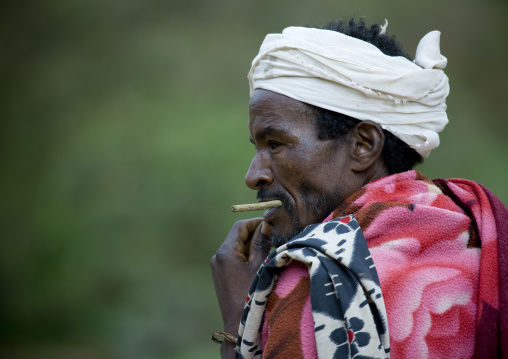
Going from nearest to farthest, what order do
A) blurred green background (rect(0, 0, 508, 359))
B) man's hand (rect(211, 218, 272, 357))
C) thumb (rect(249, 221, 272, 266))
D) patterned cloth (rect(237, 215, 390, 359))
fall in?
patterned cloth (rect(237, 215, 390, 359)) < man's hand (rect(211, 218, 272, 357)) < thumb (rect(249, 221, 272, 266)) < blurred green background (rect(0, 0, 508, 359))

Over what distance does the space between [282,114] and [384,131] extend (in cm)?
37

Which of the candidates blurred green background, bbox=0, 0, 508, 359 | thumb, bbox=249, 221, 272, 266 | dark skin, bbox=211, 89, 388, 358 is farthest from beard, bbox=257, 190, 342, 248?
blurred green background, bbox=0, 0, 508, 359

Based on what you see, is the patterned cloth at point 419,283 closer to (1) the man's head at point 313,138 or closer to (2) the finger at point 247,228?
(1) the man's head at point 313,138

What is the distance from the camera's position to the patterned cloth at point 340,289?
148cm

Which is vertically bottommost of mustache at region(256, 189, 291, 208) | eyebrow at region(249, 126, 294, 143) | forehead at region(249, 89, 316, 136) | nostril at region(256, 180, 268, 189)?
mustache at region(256, 189, 291, 208)

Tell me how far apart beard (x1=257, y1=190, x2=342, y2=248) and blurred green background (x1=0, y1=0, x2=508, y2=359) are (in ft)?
12.2

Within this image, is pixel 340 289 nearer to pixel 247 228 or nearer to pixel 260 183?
pixel 260 183

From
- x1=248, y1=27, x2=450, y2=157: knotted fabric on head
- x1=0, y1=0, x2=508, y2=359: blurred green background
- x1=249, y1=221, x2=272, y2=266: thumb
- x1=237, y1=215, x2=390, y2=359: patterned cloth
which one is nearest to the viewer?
x1=237, y1=215, x2=390, y2=359: patterned cloth

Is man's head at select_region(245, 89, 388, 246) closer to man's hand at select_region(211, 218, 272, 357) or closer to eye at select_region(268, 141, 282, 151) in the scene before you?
eye at select_region(268, 141, 282, 151)

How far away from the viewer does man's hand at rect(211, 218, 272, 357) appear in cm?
213

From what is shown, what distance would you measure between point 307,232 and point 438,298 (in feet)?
1.35

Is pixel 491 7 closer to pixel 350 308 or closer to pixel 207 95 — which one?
pixel 207 95

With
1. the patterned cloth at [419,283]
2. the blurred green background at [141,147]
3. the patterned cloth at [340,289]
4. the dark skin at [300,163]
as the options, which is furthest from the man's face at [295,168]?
the blurred green background at [141,147]

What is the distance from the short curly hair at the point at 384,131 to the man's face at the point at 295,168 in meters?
0.03
